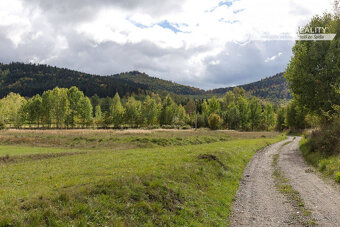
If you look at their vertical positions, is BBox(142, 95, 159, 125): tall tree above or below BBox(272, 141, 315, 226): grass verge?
above

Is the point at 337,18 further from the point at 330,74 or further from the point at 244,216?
the point at 244,216

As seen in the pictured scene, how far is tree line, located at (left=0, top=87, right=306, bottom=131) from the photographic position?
293 feet

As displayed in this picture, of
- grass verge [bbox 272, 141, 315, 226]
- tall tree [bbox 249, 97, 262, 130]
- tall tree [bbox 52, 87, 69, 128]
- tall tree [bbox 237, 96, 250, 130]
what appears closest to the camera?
grass verge [bbox 272, 141, 315, 226]

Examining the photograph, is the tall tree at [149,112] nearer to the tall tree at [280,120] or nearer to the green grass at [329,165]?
the tall tree at [280,120]

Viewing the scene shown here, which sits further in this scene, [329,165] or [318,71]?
[318,71]

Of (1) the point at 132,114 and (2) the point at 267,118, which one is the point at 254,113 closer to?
(2) the point at 267,118

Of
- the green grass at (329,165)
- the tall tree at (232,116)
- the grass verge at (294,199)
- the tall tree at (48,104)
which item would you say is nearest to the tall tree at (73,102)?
the tall tree at (48,104)

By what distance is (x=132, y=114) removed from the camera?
111438 millimetres

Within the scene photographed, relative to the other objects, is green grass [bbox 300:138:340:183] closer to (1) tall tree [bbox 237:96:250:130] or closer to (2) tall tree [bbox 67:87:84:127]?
(2) tall tree [bbox 67:87:84:127]

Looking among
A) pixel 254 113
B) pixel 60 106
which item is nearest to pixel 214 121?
pixel 254 113

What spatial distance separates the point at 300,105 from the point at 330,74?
261 inches

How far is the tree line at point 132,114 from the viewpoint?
89250mm

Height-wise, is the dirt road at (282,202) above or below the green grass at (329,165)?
below

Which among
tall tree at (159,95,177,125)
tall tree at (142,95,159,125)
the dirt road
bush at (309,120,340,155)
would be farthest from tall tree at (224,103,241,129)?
the dirt road
